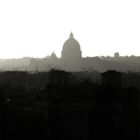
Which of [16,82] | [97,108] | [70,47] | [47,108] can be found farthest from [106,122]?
[70,47]

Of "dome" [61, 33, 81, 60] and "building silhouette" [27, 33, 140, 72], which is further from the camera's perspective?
"building silhouette" [27, 33, 140, 72]

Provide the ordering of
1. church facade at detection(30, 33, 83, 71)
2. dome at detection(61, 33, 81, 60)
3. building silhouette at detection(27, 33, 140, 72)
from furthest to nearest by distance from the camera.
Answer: building silhouette at detection(27, 33, 140, 72)
church facade at detection(30, 33, 83, 71)
dome at detection(61, 33, 81, 60)

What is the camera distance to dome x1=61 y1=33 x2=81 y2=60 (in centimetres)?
11562

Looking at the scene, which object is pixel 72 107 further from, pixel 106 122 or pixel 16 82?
pixel 16 82

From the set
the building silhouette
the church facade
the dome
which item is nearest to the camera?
the dome

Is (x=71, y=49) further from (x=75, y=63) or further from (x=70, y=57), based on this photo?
(x=75, y=63)

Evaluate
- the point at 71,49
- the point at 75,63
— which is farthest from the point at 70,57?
the point at 71,49

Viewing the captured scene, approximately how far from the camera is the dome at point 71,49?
115619mm

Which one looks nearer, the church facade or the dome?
the dome

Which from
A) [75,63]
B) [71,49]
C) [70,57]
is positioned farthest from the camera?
[70,57]

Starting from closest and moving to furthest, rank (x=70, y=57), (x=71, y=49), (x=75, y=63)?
(x=71, y=49) → (x=75, y=63) → (x=70, y=57)

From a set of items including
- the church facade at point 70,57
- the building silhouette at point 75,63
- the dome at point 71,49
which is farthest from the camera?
the building silhouette at point 75,63

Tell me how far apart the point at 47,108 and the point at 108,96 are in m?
3.59

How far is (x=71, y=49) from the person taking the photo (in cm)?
11525
